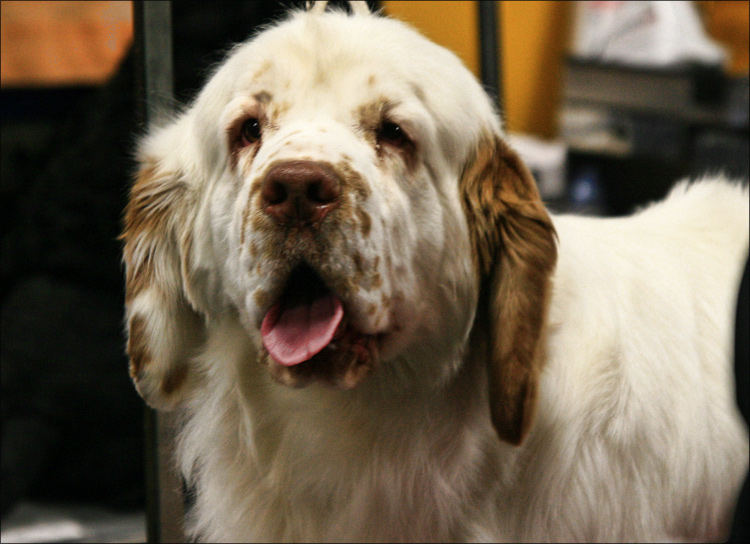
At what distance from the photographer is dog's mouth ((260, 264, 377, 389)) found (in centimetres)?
75

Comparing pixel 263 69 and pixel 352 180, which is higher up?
pixel 263 69

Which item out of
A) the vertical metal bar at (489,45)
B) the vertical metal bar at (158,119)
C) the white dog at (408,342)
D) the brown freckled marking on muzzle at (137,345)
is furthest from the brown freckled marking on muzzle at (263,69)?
the vertical metal bar at (489,45)

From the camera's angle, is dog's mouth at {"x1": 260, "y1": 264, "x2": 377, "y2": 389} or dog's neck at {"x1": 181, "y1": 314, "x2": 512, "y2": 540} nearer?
dog's mouth at {"x1": 260, "y1": 264, "x2": 377, "y2": 389}

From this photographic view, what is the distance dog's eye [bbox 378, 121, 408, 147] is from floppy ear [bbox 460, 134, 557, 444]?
0.36 ft

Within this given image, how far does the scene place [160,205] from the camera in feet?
3.12

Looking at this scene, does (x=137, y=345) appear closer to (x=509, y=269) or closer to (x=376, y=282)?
(x=376, y=282)

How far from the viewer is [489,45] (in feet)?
4.13

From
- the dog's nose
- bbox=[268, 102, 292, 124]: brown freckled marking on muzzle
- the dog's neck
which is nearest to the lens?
the dog's nose

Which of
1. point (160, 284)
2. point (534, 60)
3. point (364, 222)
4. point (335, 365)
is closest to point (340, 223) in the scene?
point (364, 222)

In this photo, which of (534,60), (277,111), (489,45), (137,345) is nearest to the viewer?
(277,111)

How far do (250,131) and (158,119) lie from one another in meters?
0.16

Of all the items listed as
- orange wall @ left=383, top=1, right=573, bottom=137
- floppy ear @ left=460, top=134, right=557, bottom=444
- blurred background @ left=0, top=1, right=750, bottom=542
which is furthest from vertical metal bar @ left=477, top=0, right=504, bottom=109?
orange wall @ left=383, top=1, right=573, bottom=137

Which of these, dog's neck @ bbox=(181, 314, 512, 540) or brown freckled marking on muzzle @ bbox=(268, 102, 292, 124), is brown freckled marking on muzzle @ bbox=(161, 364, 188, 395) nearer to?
dog's neck @ bbox=(181, 314, 512, 540)

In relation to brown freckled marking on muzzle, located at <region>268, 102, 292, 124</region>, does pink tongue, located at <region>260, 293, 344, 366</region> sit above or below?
below
